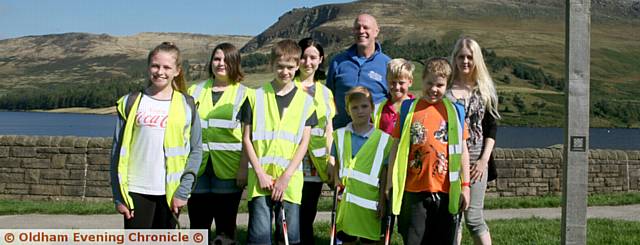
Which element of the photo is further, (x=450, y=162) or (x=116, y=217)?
(x=116, y=217)

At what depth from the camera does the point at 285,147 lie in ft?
17.0

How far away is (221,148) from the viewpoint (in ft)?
18.0

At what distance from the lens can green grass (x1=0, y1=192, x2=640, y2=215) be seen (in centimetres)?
1013

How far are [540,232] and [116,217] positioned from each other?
5.40 meters

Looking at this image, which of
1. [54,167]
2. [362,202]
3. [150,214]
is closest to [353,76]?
[362,202]

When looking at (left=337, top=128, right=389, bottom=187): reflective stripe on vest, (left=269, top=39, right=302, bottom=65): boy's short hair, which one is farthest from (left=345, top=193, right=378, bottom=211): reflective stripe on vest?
(left=269, top=39, right=302, bottom=65): boy's short hair

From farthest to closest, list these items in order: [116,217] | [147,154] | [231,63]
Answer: [116,217], [231,63], [147,154]

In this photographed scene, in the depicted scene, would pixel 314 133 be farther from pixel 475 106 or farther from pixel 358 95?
pixel 475 106

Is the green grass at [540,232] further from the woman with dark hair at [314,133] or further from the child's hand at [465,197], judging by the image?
the child's hand at [465,197]

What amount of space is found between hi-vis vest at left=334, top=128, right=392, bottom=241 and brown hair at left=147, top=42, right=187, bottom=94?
1.24 metres

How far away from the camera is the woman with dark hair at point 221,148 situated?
5.48 meters

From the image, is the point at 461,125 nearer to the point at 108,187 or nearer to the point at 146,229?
the point at 146,229

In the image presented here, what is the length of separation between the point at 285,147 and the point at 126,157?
116cm

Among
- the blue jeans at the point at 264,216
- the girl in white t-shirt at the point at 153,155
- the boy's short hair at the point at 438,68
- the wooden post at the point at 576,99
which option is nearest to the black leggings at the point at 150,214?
the girl in white t-shirt at the point at 153,155
